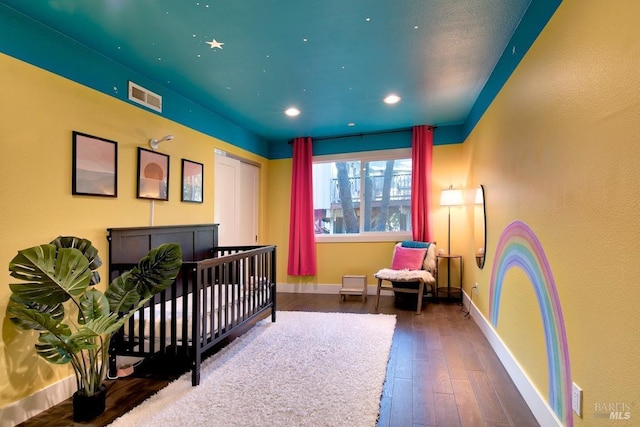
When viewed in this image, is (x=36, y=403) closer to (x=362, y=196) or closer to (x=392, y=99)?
(x=392, y=99)

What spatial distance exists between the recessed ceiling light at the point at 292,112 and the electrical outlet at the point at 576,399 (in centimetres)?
341

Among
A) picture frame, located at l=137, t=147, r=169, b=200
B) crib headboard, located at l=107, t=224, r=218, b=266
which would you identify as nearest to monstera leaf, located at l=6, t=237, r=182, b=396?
crib headboard, located at l=107, t=224, r=218, b=266

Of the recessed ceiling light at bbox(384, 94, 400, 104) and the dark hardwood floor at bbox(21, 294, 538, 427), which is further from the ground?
the recessed ceiling light at bbox(384, 94, 400, 104)

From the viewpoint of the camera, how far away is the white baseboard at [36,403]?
182cm

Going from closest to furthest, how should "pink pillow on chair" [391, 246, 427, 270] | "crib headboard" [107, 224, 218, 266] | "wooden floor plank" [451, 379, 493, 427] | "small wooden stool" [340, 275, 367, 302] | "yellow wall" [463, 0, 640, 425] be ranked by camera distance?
"yellow wall" [463, 0, 640, 425] < "wooden floor plank" [451, 379, 493, 427] < "crib headboard" [107, 224, 218, 266] < "pink pillow on chair" [391, 246, 427, 270] < "small wooden stool" [340, 275, 367, 302]

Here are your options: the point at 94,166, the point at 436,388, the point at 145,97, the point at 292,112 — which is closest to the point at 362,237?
the point at 292,112

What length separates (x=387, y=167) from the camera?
16.5ft

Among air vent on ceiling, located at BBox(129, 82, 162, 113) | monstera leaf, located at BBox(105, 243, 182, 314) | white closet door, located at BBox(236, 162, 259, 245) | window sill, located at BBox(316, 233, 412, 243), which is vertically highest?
air vent on ceiling, located at BBox(129, 82, 162, 113)

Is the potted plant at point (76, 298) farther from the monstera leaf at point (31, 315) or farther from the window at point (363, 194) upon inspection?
the window at point (363, 194)

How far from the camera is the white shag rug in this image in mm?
1832

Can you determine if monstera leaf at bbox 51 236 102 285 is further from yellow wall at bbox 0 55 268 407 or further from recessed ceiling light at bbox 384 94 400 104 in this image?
recessed ceiling light at bbox 384 94 400 104

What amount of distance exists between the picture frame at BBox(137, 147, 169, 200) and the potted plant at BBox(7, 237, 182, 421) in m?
0.87

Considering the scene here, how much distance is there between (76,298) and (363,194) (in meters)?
3.97

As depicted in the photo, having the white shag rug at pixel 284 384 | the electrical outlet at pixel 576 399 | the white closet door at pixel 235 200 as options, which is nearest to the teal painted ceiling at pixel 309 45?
the white closet door at pixel 235 200
